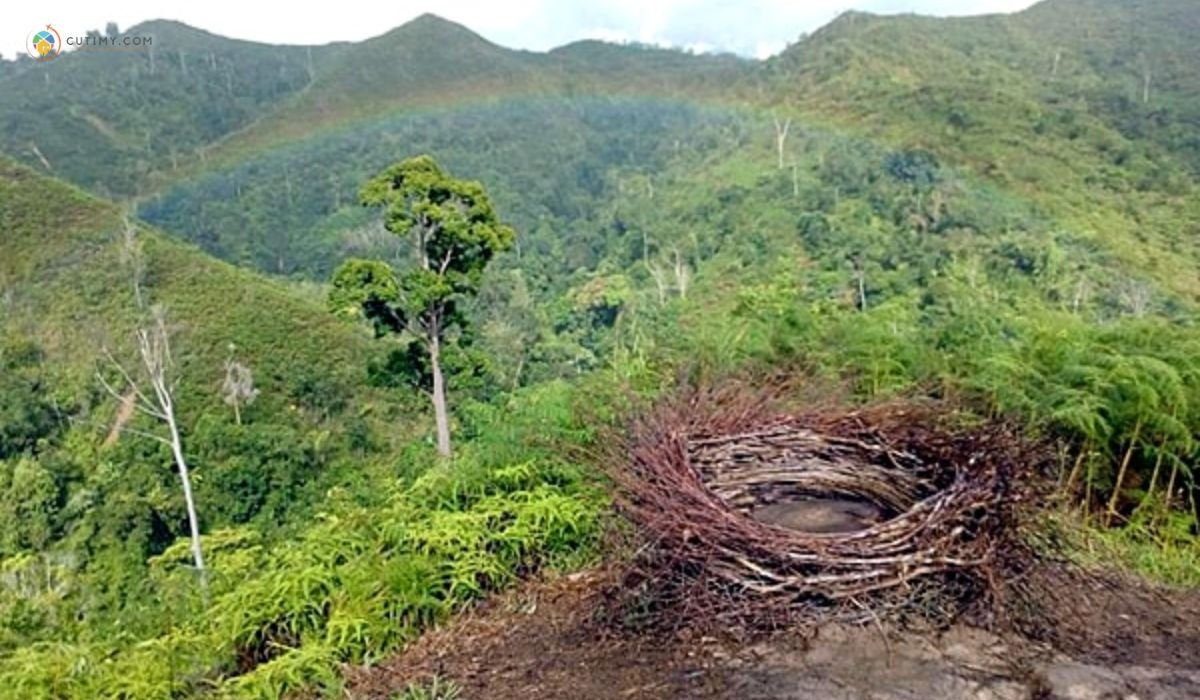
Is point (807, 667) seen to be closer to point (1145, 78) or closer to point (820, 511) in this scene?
point (820, 511)

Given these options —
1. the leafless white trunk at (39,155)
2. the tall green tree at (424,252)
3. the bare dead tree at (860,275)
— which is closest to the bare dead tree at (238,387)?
the tall green tree at (424,252)

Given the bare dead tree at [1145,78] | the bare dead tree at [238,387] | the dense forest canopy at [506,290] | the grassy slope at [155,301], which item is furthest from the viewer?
the bare dead tree at [1145,78]

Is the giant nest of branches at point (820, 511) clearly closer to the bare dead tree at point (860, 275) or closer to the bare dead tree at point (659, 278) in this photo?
the bare dead tree at point (860, 275)

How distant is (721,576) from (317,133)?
7376 cm

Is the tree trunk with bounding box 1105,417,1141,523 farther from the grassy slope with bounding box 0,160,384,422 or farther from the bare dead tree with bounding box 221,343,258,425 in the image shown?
the grassy slope with bounding box 0,160,384,422

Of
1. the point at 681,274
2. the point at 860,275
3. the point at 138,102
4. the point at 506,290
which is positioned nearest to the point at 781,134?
the point at 681,274

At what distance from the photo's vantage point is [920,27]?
235 feet

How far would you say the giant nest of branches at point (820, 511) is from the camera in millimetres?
2369

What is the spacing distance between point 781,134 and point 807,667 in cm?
5169

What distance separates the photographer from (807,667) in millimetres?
2336

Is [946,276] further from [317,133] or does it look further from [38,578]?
[317,133]

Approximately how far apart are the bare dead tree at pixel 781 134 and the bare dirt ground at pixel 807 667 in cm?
4641

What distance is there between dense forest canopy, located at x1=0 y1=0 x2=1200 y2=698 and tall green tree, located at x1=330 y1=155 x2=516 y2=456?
0.62 ft

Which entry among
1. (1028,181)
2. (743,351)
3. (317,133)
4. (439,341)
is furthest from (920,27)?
(743,351)
